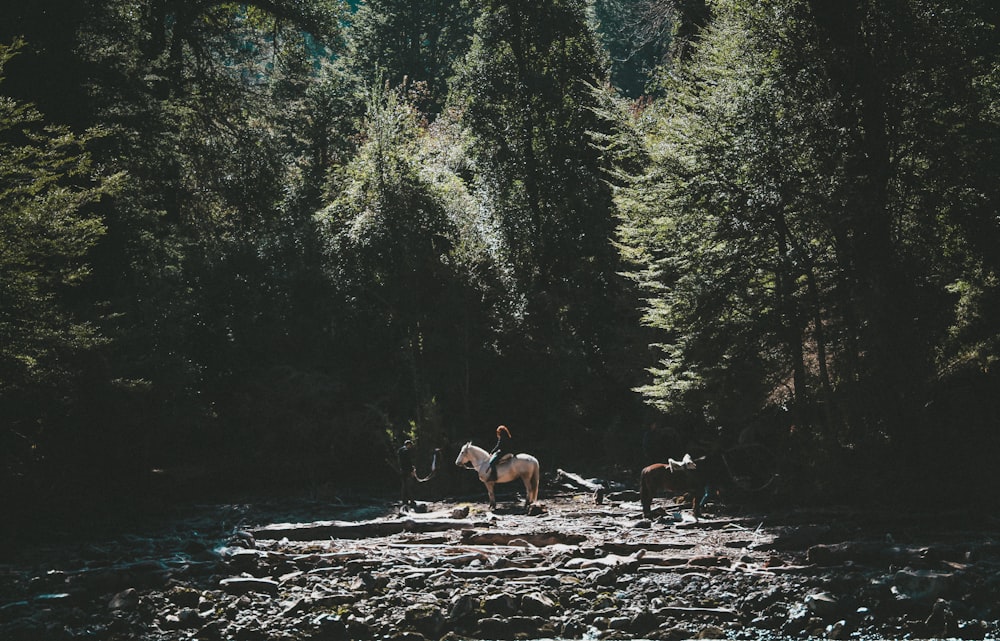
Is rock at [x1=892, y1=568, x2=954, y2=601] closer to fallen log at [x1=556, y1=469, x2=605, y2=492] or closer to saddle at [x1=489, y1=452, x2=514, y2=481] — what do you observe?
saddle at [x1=489, y1=452, x2=514, y2=481]

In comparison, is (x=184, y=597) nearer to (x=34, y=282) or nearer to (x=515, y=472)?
(x=34, y=282)

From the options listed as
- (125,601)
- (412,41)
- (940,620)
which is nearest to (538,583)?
(940,620)

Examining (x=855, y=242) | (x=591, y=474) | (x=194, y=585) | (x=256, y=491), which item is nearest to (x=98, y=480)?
(x=256, y=491)

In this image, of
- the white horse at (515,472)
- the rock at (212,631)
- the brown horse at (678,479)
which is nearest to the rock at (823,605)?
the brown horse at (678,479)

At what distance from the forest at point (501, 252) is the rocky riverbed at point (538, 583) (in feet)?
12.4

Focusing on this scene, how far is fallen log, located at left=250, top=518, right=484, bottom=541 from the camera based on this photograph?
50.3ft

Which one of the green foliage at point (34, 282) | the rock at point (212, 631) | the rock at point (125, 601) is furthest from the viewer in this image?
the green foliage at point (34, 282)

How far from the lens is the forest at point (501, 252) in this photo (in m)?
16.6

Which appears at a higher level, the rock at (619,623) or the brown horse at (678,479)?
the brown horse at (678,479)

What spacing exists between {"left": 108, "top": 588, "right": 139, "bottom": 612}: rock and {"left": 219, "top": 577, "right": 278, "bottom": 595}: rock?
3.51ft

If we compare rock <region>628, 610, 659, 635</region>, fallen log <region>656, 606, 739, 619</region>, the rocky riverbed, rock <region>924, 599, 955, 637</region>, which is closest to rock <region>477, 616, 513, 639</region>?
the rocky riverbed

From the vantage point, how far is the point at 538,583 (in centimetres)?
1144

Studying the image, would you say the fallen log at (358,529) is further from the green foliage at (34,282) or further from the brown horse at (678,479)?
the green foliage at (34,282)

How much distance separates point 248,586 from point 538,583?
387 centimetres
